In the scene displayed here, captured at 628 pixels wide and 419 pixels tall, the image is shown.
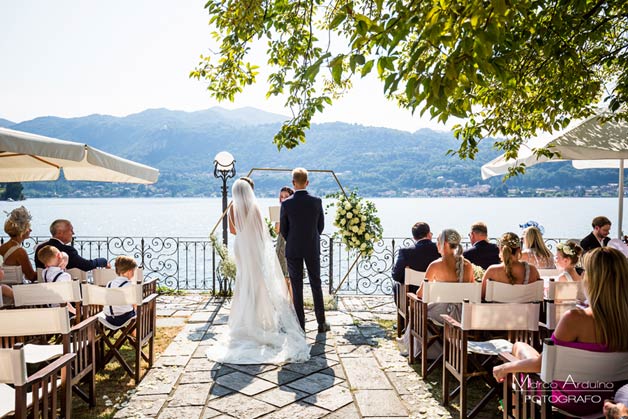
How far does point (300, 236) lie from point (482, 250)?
2.23 m

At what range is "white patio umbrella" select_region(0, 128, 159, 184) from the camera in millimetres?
4680

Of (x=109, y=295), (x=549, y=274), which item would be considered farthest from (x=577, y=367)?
(x=109, y=295)

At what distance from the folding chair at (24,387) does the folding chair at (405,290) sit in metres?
3.34

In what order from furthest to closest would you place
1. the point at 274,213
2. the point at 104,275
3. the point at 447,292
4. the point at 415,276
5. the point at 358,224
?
the point at 274,213
the point at 358,224
the point at 104,275
the point at 415,276
the point at 447,292

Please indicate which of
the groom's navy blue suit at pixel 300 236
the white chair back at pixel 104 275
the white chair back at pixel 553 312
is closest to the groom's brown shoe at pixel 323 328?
the groom's navy blue suit at pixel 300 236

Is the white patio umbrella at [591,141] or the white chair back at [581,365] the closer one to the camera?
the white chair back at [581,365]

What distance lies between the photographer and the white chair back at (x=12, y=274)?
507 centimetres

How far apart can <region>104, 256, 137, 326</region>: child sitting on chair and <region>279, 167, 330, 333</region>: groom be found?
211 centimetres

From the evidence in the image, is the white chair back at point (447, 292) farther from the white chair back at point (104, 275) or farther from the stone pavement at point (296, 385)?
the white chair back at point (104, 275)

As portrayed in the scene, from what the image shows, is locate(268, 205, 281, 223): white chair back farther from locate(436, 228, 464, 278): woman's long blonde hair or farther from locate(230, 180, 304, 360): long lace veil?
locate(436, 228, 464, 278): woman's long blonde hair

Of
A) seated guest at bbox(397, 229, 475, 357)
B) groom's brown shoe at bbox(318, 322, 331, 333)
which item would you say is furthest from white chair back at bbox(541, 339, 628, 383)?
groom's brown shoe at bbox(318, 322, 331, 333)

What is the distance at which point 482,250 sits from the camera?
19.4ft

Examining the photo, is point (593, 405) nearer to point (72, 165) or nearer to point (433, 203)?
point (72, 165)

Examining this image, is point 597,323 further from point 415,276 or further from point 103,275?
point 103,275
